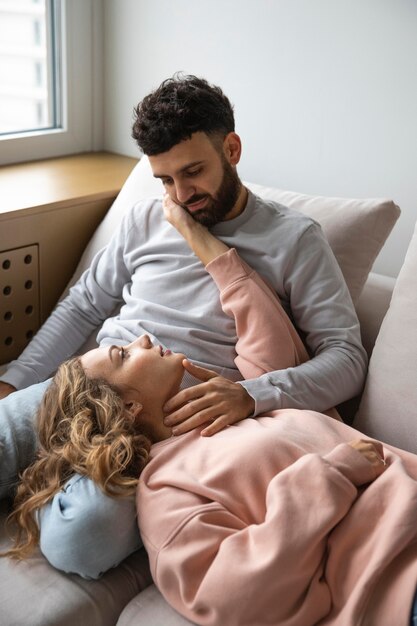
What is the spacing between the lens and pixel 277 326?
65.8 inches

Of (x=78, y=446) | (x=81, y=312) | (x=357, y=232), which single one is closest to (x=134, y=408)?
(x=78, y=446)

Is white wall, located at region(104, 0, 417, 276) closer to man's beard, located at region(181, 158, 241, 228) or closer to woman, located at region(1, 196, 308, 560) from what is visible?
man's beard, located at region(181, 158, 241, 228)

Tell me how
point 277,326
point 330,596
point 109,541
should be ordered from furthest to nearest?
point 277,326
point 109,541
point 330,596

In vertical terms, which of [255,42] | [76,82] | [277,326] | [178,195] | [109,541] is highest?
[255,42]

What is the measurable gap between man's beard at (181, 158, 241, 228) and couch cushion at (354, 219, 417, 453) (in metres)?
0.41

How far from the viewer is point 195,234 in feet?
5.90

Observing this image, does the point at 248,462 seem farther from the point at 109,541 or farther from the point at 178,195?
the point at 178,195

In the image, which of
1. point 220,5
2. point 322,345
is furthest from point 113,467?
point 220,5

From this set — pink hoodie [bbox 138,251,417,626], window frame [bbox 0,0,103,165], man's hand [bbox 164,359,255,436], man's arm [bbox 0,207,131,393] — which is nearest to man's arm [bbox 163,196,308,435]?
man's hand [bbox 164,359,255,436]

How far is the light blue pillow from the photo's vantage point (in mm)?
1497

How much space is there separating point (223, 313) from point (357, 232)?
1.24 ft

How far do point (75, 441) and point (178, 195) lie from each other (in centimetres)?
62

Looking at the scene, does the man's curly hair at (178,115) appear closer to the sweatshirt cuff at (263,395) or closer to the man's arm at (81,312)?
the man's arm at (81,312)

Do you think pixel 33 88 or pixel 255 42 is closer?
pixel 255 42
